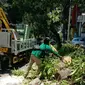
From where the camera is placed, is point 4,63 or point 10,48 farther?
point 4,63

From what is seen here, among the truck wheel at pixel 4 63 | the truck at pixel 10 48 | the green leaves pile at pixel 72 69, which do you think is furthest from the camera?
the truck wheel at pixel 4 63

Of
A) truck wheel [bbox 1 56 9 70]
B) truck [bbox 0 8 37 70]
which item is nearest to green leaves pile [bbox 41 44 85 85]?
truck [bbox 0 8 37 70]

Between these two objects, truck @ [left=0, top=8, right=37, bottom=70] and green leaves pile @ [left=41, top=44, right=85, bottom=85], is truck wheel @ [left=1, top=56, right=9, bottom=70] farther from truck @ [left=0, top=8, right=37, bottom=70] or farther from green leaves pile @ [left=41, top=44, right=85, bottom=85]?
green leaves pile @ [left=41, top=44, right=85, bottom=85]

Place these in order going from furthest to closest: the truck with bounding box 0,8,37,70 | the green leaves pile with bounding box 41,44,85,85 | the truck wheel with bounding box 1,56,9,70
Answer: the truck wheel with bounding box 1,56,9,70, the truck with bounding box 0,8,37,70, the green leaves pile with bounding box 41,44,85,85

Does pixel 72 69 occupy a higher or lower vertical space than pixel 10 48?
lower

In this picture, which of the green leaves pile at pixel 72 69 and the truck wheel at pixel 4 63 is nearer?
the green leaves pile at pixel 72 69

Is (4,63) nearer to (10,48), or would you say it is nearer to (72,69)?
(10,48)

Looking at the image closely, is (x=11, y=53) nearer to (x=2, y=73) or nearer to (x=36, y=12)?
(x=2, y=73)

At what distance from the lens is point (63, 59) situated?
39.4ft

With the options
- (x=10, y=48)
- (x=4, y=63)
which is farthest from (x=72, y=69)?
(x=4, y=63)

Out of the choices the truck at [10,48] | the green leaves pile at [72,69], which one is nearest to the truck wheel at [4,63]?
the truck at [10,48]

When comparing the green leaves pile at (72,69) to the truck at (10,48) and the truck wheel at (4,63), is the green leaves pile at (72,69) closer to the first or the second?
the truck at (10,48)

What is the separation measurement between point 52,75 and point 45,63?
28.0 inches

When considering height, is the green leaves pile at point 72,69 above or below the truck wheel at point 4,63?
above
